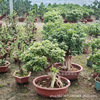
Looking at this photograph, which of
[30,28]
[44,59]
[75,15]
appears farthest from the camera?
[75,15]

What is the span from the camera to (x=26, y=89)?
13.7 ft

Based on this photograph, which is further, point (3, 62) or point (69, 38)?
point (3, 62)

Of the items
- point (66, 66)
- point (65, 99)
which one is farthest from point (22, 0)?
point (65, 99)

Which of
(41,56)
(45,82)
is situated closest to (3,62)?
(45,82)

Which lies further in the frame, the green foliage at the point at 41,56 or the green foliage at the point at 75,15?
the green foliage at the point at 75,15

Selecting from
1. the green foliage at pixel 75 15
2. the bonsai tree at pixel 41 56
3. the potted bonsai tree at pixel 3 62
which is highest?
the green foliage at pixel 75 15

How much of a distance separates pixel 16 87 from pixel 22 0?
1371 cm

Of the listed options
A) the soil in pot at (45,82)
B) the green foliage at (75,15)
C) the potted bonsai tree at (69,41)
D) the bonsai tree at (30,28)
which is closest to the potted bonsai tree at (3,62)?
the soil in pot at (45,82)

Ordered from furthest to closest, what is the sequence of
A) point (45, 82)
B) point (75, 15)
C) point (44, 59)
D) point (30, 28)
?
point (75, 15) < point (30, 28) < point (45, 82) < point (44, 59)

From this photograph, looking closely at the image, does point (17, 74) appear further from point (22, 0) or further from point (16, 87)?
point (22, 0)

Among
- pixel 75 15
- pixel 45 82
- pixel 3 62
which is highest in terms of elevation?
pixel 75 15

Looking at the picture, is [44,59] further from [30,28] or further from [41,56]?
[30,28]

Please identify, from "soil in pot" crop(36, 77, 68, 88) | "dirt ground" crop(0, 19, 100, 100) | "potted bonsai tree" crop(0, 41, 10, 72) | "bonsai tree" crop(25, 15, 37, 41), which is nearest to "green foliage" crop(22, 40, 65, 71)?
"soil in pot" crop(36, 77, 68, 88)

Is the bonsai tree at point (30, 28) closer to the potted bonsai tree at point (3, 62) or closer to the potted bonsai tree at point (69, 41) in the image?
the potted bonsai tree at point (3, 62)
